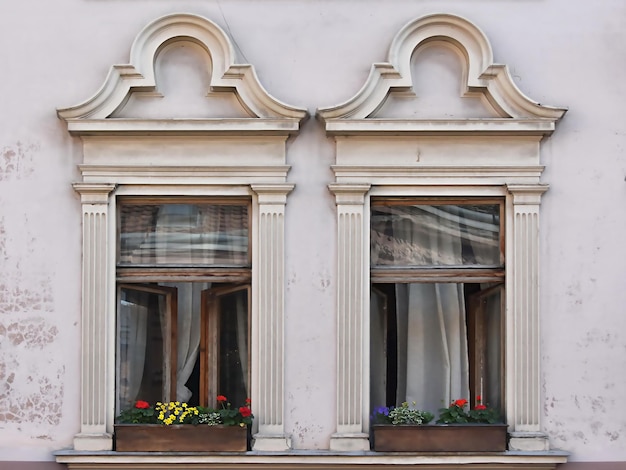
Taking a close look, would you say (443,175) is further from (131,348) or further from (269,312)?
(131,348)

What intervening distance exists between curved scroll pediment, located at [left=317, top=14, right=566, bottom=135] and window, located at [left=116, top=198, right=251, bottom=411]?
1.14 meters

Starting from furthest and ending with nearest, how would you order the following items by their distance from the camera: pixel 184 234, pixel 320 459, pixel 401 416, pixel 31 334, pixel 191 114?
pixel 184 234 < pixel 191 114 < pixel 31 334 < pixel 401 416 < pixel 320 459

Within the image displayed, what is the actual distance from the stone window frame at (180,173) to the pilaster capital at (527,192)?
1.63 metres

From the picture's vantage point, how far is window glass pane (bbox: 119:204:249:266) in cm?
848

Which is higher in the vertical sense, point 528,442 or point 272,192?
point 272,192

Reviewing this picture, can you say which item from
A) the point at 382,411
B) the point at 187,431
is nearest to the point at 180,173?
the point at 187,431

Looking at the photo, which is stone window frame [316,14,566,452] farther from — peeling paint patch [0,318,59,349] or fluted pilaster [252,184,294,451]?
peeling paint patch [0,318,59,349]

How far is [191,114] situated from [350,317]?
188 centimetres

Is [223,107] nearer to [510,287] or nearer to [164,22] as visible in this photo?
[164,22]

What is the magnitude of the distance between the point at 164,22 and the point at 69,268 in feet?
6.29

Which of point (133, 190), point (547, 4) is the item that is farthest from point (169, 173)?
point (547, 4)

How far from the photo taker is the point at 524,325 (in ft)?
27.1

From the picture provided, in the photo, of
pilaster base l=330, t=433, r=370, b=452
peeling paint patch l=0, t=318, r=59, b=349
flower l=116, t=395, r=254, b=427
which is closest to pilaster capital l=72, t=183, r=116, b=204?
peeling paint patch l=0, t=318, r=59, b=349

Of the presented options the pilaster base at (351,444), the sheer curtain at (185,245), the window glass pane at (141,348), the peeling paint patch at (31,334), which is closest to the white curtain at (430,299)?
the pilaster base at (351,444)
